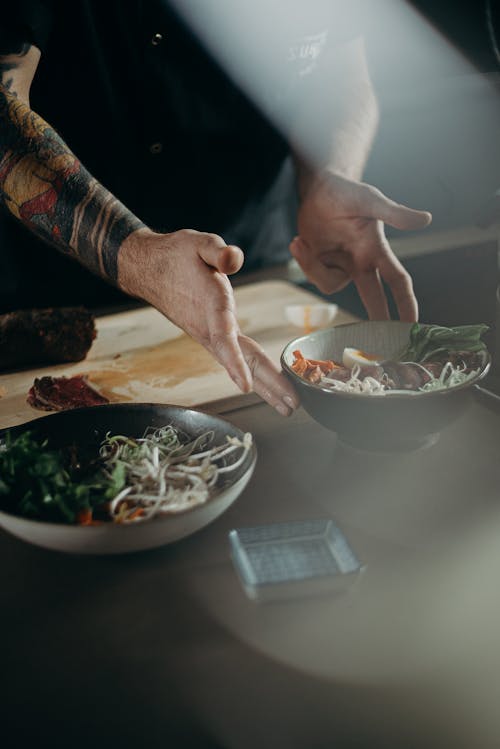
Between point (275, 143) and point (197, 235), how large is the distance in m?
1.11

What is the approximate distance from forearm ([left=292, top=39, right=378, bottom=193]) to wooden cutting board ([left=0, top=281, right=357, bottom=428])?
45 centimetres

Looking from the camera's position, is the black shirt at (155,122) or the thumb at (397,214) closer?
the thumb at (397,214)

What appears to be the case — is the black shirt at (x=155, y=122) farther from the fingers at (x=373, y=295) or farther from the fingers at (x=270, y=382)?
the fingers at (x=270, y=382)

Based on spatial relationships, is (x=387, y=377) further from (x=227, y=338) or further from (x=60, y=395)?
(x=60, y=395)

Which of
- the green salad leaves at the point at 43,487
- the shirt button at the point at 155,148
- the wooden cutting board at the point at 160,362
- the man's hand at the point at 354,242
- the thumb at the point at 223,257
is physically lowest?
the wooden cutting board at the point at 160,362

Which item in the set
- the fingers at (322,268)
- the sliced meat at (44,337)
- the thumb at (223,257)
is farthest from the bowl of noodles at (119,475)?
the fingers at (322,268)

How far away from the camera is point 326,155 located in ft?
7.84

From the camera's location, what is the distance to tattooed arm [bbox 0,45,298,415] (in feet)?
5.23

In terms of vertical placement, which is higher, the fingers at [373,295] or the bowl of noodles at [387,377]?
the bowl of noodles at [387,377]

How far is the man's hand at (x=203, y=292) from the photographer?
4.56 ft

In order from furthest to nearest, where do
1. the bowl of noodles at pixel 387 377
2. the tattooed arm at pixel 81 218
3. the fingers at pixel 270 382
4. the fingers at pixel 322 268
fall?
1. the fingers at pixel 322 268
2. the tattooed arm at pixel 81 218
3. the fingers at pixel 270 382
4. the bowl of noodles at pixel 387 377

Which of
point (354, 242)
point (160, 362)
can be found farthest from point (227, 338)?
point (354, 242)

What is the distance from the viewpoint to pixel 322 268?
2.19 metres

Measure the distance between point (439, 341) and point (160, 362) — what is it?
2.52 feet
